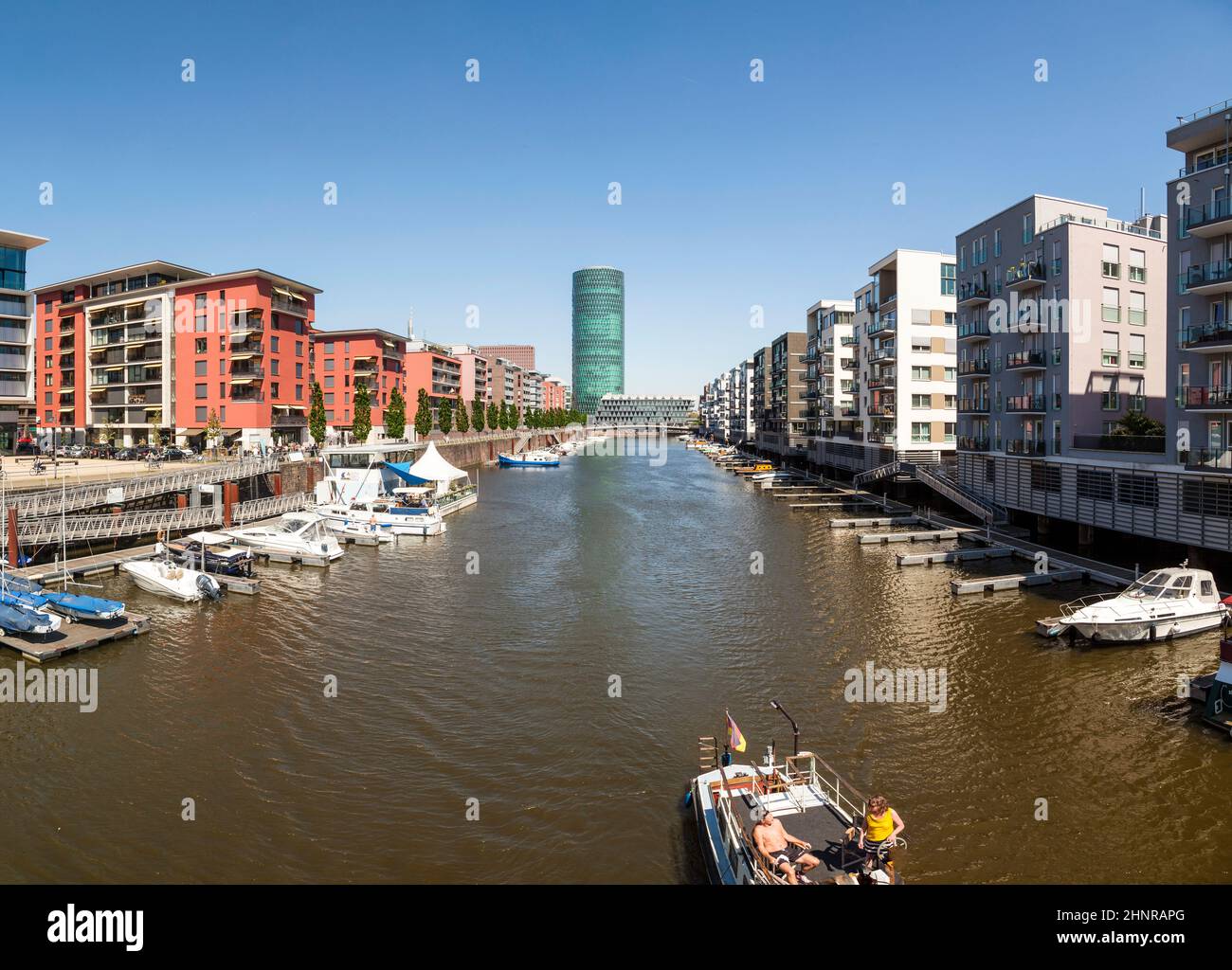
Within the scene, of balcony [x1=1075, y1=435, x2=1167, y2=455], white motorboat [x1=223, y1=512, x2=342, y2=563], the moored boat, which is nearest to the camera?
the moored boat

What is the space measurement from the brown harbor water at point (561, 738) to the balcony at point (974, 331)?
25.7m

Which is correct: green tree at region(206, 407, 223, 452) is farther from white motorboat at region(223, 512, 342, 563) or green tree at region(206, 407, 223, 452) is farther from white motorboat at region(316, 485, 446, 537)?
white motorboat at region(223, 512, 342, 563)

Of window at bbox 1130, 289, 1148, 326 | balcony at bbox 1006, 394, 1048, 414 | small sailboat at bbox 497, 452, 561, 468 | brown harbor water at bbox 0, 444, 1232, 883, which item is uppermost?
window at bbox 1130, 289, 1148, 326

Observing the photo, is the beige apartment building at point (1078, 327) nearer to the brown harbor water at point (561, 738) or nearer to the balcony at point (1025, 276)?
the balcony at point (1025, 276)

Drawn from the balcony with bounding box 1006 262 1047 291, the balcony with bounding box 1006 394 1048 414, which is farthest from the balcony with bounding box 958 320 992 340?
the balcony with bounding box 1006 394 1048 414

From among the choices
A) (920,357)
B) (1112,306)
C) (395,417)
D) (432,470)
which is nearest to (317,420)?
(432,470)

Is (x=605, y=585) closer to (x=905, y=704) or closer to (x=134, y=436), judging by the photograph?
(x=905, y=704)

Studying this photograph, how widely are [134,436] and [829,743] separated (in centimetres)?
9676

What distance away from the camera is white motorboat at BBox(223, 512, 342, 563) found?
44.2 m

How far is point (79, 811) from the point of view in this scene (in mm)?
16812

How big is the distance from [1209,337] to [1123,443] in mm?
7540

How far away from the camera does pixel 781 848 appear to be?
13156 millimetres

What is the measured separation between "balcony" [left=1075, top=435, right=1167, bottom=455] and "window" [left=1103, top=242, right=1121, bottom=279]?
10522mm
